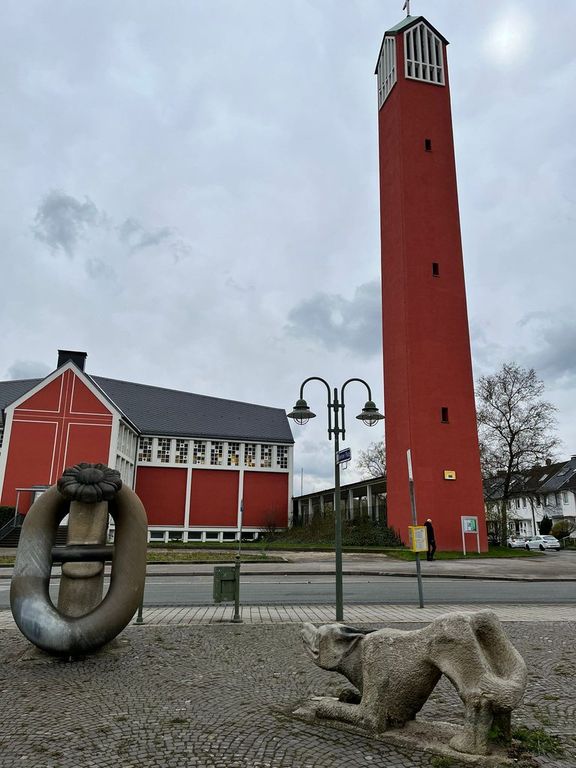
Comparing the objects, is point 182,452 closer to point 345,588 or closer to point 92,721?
point 345,588

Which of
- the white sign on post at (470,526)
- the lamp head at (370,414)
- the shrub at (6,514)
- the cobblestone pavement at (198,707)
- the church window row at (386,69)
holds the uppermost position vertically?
the church window row at (386,69)

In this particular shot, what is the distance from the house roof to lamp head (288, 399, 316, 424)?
3922 cm

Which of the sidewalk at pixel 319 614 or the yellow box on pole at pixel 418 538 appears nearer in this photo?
the sidewalk at pixel 319 614

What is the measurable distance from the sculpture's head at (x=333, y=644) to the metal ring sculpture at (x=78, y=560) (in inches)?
125

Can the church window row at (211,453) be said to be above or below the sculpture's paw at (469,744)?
above

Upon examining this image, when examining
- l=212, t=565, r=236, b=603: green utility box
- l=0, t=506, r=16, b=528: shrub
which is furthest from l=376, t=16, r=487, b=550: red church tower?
l=0, t=506, r=16, b=528: shrub

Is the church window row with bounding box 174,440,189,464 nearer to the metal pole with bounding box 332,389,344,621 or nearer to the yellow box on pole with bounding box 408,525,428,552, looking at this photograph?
the yellow box on pole with bounding box 408,525,428,552

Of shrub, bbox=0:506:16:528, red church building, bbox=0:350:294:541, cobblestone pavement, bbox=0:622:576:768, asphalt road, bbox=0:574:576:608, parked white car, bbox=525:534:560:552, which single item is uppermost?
red church building, bbox=0:350:294:541

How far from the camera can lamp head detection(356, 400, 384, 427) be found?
→ 37.8 ft

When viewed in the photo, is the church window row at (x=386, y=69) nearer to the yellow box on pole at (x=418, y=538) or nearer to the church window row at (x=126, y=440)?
the church window row at (x=126, y=440)

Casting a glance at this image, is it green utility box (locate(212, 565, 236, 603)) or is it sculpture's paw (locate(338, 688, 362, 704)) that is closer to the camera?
sculpture's paw (locate(338, 688, 362, 704))

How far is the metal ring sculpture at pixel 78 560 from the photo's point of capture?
6.68 metres

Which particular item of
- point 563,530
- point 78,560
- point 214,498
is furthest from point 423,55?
point 563,530

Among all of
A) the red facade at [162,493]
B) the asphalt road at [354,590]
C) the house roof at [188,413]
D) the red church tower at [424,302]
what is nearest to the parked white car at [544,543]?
the red church tower at [424,302]
